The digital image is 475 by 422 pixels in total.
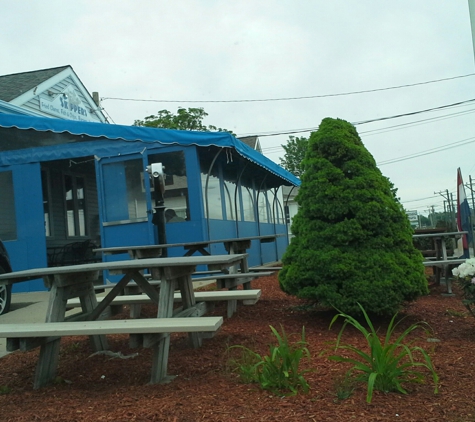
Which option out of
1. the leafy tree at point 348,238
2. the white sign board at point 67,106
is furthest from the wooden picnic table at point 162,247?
the white sign board at point 67,106

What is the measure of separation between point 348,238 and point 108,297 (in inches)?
87.9

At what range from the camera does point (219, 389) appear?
11.0 feet

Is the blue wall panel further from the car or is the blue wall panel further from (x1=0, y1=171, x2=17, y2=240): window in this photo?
the car

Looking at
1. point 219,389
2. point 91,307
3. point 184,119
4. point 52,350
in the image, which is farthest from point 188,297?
point 184,119

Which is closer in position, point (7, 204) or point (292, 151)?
point (7, 204)

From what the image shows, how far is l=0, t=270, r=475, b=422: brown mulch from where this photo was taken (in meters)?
2.88

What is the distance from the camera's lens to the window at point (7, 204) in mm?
9812

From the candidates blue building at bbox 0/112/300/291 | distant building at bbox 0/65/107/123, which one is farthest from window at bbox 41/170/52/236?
distant building at bbox 0/65/107/123

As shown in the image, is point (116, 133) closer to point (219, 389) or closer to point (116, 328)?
point (116, 328)

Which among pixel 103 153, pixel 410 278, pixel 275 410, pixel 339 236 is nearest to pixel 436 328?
pixel 410 278

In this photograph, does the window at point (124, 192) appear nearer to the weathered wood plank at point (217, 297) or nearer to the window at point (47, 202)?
the window at point (47, 202)

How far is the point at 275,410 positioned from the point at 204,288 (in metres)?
5.33

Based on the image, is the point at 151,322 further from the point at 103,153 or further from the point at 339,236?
the point at 103,153

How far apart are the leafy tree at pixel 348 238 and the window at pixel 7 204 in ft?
21.0
